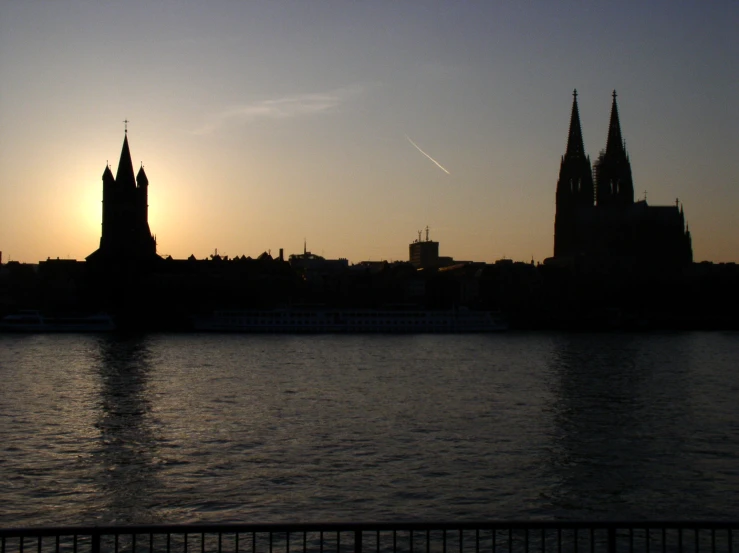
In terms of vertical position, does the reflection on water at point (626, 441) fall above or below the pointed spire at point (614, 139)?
below

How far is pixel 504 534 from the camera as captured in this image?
17.3 metres

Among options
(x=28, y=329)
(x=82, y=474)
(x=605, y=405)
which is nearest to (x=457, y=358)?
(x=605, y=405)

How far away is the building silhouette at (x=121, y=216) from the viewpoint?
11712 centimetres

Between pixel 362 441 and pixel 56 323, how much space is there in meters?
76.2

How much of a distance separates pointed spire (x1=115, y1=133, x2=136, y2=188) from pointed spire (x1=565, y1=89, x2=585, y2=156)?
61.3 meters

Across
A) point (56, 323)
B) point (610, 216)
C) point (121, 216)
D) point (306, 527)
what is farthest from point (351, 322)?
point (306, 527)

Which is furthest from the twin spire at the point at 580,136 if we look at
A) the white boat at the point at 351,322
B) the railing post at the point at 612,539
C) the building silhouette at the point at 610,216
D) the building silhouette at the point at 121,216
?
the railing post at the point at 612,539

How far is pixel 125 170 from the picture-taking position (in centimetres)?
11712

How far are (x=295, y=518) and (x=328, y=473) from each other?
3.87 meters

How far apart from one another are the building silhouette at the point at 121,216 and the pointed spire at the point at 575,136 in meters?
60.8

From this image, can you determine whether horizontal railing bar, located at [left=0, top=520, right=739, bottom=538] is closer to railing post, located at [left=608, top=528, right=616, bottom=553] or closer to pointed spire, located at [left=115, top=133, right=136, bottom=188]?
railing post, located at [left=608, top=528, right=616, bottom=553]

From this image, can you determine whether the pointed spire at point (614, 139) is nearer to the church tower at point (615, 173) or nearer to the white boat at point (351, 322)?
the church tower at point (615, 173)

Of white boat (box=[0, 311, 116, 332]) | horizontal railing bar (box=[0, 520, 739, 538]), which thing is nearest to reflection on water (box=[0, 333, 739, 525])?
horizontal railing bar (box=[0, 520, 739, 538])

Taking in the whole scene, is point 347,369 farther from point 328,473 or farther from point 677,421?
point 328,473
